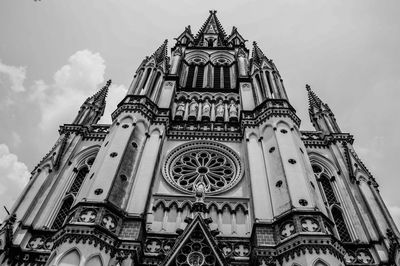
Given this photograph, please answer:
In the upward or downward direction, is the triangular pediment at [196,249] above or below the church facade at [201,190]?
below

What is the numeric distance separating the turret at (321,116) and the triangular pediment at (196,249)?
10107mm

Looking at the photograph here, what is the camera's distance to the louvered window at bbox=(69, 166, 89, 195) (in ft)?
56.1

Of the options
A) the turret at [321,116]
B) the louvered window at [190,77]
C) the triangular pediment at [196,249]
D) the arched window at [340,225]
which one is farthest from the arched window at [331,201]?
the louvered window at [190,77]

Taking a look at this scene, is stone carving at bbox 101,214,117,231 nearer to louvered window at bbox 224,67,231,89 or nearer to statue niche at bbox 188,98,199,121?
statue niche at bbox 188,98,199,121

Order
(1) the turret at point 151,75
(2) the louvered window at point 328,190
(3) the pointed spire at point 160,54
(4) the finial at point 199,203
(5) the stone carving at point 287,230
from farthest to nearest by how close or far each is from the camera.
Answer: (3) the pointed spire at point 160,54, (1) the turret at point 151,75, (2) the louvered window at point 328,190, (4) the finial at point 199,203, (5) the stone carving at point 287,230

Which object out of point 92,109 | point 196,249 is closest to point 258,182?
point 196,249

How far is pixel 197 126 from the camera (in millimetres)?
20188

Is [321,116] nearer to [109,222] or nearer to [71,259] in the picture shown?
[109,222]

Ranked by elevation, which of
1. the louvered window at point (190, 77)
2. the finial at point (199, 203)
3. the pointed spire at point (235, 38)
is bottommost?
the finial at point (199, 203)

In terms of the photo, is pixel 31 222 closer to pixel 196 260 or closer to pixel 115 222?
pixel 115 222

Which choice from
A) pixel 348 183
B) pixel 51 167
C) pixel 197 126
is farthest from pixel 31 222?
pixel 348 183

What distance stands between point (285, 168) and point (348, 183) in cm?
357

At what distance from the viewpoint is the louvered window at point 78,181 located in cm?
1711

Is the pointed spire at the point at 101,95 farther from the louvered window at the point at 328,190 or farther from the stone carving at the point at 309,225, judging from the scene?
the stone carving at the point at 309,225
